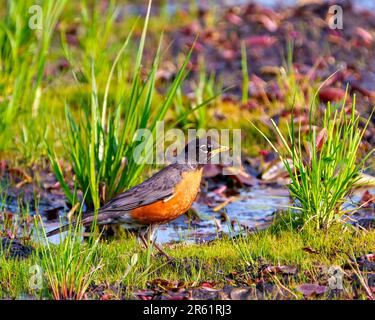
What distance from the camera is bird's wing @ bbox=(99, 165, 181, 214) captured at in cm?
636

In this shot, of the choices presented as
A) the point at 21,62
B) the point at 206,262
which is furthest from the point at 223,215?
the point at 21,62

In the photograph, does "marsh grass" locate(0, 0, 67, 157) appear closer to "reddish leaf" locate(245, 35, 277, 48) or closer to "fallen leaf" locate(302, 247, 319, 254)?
"fallen leaf" locate(302, 247, 319, 254)

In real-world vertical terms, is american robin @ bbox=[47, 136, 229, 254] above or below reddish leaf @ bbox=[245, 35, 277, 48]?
below

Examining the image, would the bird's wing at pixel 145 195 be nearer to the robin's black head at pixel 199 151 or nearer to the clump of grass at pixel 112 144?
the robin's black head at pixel 199 151

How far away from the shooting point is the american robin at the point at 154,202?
636 centimetres

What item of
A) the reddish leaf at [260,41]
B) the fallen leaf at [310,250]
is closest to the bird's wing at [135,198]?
the fallen leaf at [310,250]

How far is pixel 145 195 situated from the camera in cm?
641

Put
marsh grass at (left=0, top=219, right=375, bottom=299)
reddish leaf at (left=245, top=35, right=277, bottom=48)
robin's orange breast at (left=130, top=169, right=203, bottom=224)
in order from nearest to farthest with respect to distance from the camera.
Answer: marsh grass at (left=0, top=219, right=375, bottom=299), robin's orange breast at (left=130, top=169, right=203, bottom=224), reddish leaf at (left=245, top=35, right=277, bottom=48)

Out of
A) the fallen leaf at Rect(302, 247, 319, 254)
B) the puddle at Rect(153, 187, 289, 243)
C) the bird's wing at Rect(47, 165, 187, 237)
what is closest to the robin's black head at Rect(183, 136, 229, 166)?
the bird's wing at Rect(47, 165, 187, 237)

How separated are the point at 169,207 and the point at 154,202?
117 mm

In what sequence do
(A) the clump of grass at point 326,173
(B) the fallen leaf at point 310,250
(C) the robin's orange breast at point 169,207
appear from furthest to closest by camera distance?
1. (C) the robin's orange breast at point 169,207
2. (A) the clump of grass at point 326,173
3. (B) the fallen leaf at point 310,250

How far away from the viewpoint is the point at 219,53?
37.9 feet

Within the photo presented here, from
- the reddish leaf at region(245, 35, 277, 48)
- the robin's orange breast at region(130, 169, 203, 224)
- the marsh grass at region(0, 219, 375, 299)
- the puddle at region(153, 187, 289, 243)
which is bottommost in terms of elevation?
the puddle at region(153, 187, 289, 243)
